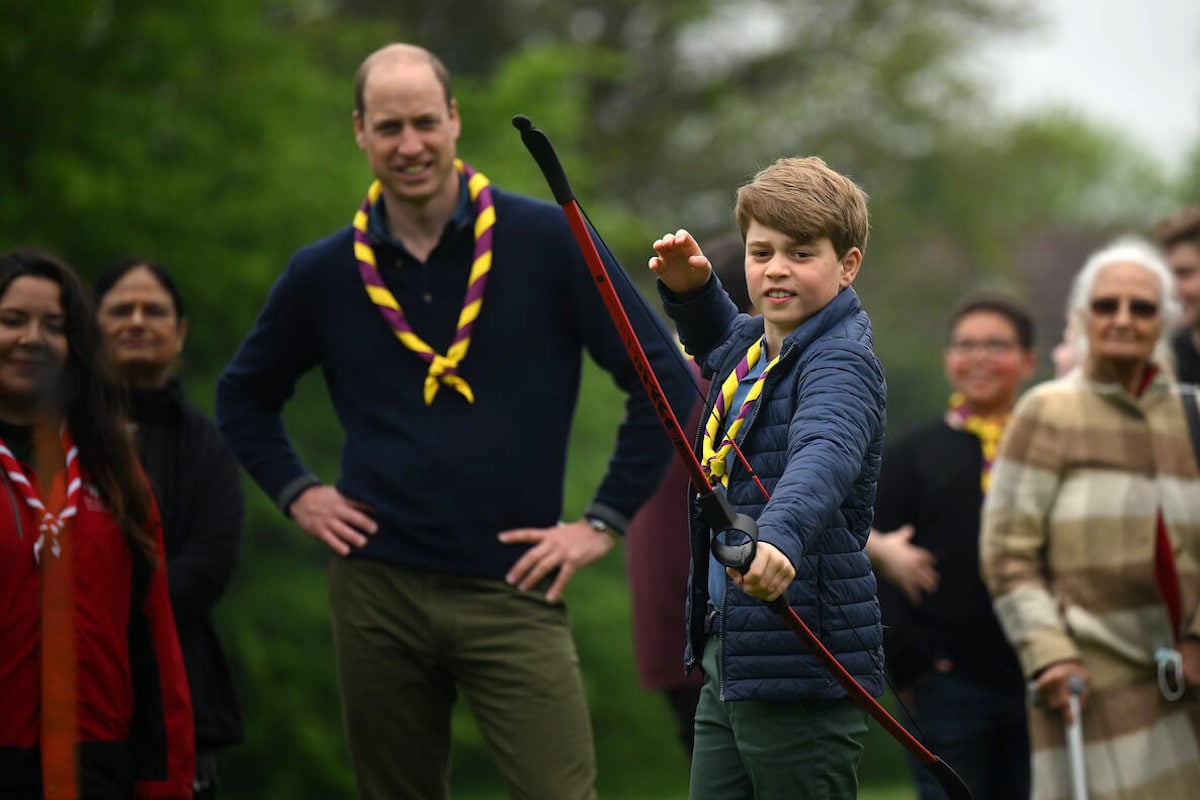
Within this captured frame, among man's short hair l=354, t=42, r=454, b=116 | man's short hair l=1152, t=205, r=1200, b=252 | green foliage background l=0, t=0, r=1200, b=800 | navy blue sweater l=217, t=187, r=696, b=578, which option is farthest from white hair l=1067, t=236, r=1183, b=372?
green foliage background l=0, t=0, r=1200, b=800

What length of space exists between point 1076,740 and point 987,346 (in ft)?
5.47

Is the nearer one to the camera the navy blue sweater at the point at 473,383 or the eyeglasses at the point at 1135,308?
the navy blue sweater at the point at 473,383

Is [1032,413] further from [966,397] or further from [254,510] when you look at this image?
[254,510]

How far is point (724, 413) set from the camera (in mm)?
3910

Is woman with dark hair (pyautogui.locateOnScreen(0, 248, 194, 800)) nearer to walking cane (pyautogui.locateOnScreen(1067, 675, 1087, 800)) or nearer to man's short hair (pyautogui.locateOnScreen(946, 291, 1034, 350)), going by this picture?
walking cane (pyautogui.locateOnScreen(1067, 675, 1087, 800))

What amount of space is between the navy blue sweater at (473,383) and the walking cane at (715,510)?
3.73 feet

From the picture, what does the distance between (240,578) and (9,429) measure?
10202 millimetres

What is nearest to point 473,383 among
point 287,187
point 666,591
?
point 666,591

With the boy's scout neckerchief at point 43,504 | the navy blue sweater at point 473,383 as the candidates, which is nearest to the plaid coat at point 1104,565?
the navy blue sweater at point 473,383

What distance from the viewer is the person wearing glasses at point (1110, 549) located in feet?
19.4

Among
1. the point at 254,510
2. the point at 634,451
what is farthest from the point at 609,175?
the point at 634,451

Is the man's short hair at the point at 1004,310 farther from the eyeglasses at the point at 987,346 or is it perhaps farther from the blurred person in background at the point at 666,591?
the blurred person in background at the point at 666,591

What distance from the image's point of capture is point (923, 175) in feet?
99.6

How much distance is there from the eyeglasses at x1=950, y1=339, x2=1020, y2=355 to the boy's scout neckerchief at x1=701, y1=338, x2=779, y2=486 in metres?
3.22
